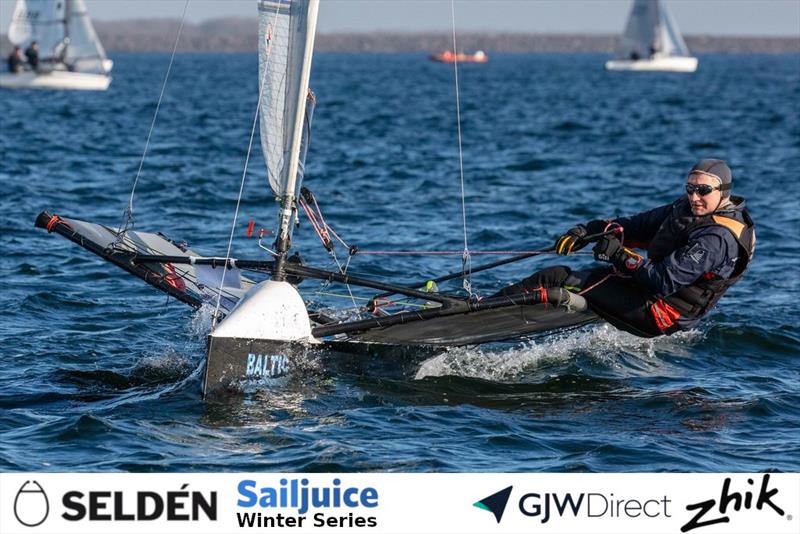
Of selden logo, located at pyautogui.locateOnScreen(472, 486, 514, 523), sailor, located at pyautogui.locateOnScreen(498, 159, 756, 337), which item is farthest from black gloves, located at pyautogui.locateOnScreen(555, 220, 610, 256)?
selden logo, located at pyautogui.locateOnScreen(472, 486, 514, 523)

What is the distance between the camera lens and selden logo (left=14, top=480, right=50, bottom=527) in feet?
18.1

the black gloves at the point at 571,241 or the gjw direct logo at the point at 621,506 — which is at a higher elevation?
the black gloves at the point at 571,241

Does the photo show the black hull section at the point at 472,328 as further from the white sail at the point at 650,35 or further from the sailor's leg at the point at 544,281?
the white sail at the point at 650,35

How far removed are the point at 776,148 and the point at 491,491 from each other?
2321cm

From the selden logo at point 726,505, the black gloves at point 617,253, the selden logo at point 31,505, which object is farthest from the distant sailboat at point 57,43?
the selden logo at point 726,505

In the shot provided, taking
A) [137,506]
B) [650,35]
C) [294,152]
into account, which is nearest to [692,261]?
[294,152]

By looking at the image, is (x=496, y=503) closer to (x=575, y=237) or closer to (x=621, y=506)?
(x=621, y=506)

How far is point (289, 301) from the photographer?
841cm

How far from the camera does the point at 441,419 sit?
8109 millimetres

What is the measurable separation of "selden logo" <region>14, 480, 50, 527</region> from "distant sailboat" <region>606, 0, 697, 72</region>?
275 ft

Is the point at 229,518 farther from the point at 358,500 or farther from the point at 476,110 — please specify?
the point at 476,110

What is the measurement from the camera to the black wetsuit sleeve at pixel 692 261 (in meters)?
8.39

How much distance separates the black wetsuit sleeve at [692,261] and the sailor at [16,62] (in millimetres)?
46072

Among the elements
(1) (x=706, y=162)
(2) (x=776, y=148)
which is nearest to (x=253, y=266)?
(1) (x=706, y=162)
